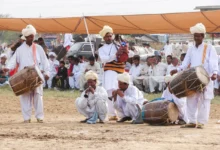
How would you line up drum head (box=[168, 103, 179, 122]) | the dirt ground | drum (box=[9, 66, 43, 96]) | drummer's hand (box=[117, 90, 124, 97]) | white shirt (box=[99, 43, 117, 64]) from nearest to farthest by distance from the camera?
the dirt ground
drum head (box=[168, 103, 179, 122])
drummer's hand (box=[117, 90, 124, 97])
drum (box=[9, 66, 43, 96])
white shirt (box=[99, 43, 117, 64])

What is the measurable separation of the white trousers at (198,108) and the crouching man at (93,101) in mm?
1628

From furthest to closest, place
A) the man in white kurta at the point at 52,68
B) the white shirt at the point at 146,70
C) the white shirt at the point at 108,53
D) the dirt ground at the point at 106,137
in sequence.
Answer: the man in white kurta at the point at 52,68
the white shirt at the point at 146,70
the white shirt at the point at 108,53
the dirt ground at the point at 106,137

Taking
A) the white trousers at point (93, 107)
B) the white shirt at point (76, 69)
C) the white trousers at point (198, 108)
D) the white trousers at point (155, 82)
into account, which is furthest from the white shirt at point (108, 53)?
the white shirt at point (76, 69)

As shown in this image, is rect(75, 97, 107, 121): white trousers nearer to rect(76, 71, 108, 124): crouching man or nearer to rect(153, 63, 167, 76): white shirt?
rect(76, 71, 108, 124): crouching man

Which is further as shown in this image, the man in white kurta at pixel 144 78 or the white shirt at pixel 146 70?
the white shirt at pixel 146 70

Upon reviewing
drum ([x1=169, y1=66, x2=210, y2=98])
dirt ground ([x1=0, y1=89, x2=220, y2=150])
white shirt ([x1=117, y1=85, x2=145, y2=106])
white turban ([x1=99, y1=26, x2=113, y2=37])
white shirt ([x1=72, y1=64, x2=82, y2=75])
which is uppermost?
white turban ([x1=99, y1=26, x2=113, y2=37])

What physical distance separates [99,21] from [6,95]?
3889 mm

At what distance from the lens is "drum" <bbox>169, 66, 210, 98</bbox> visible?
10477 millimetres

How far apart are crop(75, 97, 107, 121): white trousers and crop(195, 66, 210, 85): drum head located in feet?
6.41

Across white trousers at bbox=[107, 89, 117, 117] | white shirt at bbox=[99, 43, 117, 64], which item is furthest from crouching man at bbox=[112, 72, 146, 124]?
white shirt at bbox=[99, 43, 117, 64]

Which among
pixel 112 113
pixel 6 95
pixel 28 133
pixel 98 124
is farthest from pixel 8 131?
pixel 6 95

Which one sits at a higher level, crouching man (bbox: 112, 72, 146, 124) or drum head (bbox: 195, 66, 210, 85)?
drum head (bbox: 195, 66, 210, 85)

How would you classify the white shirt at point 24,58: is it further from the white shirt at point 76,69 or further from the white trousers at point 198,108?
the white shirt at point 76,69

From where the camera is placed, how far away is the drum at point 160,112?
11.1 m
